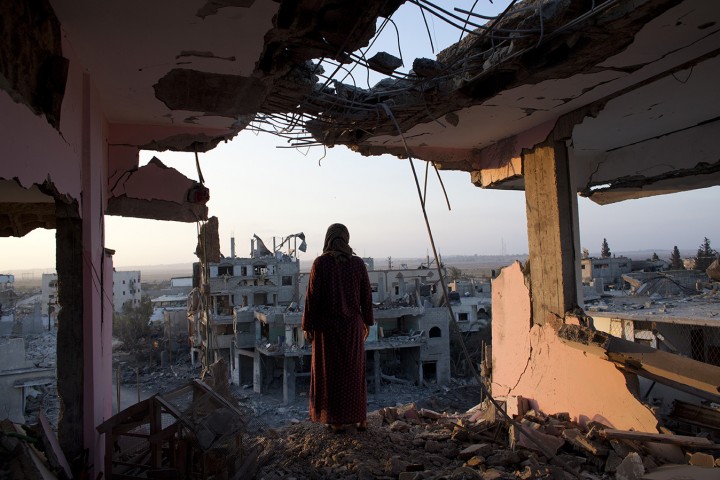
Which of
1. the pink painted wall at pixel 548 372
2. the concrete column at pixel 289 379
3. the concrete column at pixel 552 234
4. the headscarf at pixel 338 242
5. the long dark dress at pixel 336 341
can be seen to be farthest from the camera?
the concrete column at pixel 289 379

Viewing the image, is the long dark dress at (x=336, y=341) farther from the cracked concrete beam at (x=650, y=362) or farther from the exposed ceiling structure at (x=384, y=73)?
the cracked concrete beam at (x=650, y=362)

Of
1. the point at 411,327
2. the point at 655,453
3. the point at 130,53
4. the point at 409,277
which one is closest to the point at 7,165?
the point at 130,53

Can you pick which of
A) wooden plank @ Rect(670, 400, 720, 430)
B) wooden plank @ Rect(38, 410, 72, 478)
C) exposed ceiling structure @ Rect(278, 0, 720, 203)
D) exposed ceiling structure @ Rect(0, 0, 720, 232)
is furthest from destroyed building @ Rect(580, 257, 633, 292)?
wooden plank @ Rect(38, 410, 72, 478)

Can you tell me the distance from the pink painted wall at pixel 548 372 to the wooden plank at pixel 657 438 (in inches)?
5.3

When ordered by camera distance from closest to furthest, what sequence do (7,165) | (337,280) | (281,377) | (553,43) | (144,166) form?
(7,165) → (553,43) → (337,280) → (144,166) → (281,377)

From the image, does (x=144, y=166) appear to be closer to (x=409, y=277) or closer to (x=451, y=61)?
(x=451, y=61)

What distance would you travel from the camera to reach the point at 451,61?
328 cm

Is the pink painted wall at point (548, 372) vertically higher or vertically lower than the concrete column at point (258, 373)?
higher

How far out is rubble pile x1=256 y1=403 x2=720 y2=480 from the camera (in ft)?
9.42

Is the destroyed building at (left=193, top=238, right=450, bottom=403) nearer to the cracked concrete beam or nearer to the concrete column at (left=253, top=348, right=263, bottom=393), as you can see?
the concrete column at (left=253, top=348, right=263, bottom=393)

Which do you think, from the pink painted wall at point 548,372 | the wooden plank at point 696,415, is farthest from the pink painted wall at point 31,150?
the wooden plank at point 696,415

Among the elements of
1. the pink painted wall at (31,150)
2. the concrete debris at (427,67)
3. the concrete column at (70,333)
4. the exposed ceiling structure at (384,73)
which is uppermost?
the concrete debris at (427,67)

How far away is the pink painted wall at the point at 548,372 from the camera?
3.54 meters

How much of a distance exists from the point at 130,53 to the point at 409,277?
34.9 metres
